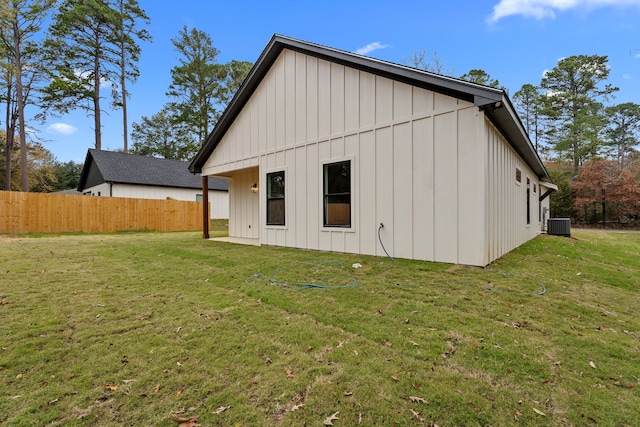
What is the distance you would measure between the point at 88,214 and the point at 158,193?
6.49 meters

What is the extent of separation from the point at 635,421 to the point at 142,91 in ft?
97.0

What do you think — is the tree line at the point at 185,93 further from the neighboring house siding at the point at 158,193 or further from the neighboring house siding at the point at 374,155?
the neighboring house siding at the point at 374,155

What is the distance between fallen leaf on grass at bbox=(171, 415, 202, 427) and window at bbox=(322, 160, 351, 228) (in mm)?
5288

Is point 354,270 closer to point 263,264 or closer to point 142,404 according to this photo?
point 263,264

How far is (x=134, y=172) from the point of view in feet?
65.0

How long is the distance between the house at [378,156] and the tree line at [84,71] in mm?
16530

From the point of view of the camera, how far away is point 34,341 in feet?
8.41

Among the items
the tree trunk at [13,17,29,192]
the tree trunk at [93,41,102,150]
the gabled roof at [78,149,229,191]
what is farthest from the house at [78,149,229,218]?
the tree trunk at [13,17,29,192]

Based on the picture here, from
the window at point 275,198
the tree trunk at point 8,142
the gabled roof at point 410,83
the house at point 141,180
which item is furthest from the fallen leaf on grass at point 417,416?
the tree trunk at point 8,142

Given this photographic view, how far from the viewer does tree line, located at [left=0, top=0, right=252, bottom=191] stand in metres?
18.0

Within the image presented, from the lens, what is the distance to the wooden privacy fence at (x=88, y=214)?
12.2 metres

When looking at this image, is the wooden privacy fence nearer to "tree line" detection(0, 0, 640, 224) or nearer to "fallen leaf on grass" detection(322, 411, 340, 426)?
"tree line" detection(0, 0, 640, 224)

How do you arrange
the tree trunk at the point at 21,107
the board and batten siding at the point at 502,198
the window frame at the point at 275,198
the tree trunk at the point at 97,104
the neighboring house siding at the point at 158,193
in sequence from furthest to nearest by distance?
1. the tree trunk at the point at 97,104
2. the neighboring house siding at the point at 158,193
3. the tree trunk at the point at 21,107
4. the window frame at the point at 275,198
5. the board and batten siding at the point at 502,198

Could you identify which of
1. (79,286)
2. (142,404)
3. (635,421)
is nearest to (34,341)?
(142,404)
